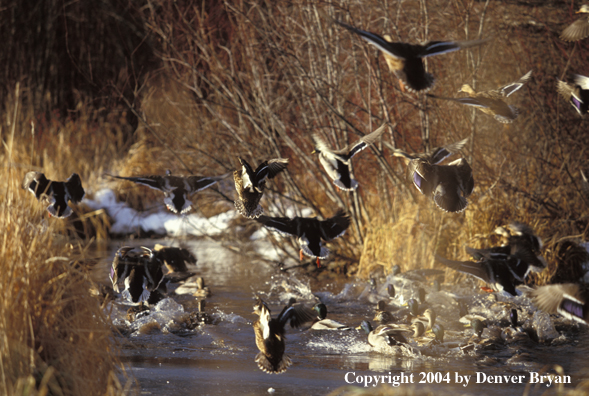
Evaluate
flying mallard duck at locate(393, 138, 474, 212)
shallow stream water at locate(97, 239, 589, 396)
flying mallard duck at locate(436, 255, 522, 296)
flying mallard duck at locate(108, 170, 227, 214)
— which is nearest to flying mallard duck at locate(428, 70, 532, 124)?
flying mallard duck at locate(393, 138, 474, 212)

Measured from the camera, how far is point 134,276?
5.65 metres

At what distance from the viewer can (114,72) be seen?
62.0 ft

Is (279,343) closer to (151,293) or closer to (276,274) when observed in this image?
(151,293)

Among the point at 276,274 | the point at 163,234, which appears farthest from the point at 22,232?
the point at 163,234

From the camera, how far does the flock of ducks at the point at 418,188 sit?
14.7ft

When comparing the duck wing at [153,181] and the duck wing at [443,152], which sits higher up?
the duck wing at [443,152]

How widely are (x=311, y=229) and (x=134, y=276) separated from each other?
5.32 feet

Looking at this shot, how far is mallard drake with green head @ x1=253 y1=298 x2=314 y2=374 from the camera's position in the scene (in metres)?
4.48

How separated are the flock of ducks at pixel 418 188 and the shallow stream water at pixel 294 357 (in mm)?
201

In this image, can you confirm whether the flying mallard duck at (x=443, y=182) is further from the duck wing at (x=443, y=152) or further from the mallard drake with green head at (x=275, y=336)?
the mallard drake with green head at (x=275, y=336)

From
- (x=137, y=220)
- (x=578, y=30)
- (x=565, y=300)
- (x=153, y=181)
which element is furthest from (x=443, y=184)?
(x=137, y=220)

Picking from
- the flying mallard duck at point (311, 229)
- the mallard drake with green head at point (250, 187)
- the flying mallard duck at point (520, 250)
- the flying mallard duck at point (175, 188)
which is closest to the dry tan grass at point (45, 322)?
the mallard drake with green head at point (250, 187)

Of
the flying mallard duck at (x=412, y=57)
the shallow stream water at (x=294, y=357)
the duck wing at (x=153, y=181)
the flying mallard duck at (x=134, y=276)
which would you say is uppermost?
the flying mallard duck at (x=412, y=57)

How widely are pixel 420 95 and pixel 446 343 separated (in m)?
3.18
